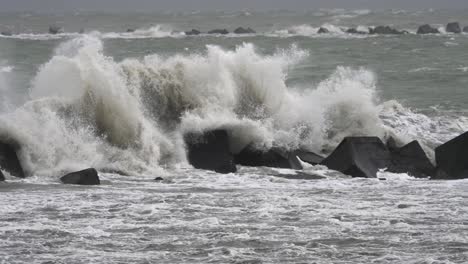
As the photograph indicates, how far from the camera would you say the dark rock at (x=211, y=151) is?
11.8 meters

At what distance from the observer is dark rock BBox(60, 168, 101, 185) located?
1056cm

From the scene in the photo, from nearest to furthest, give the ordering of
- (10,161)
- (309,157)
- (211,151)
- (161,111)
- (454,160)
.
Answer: (10,161)
(454,160)
(211,151)
(309,157)
(161,111)

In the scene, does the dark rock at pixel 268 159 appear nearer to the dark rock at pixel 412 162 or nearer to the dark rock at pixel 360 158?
the dark rock at pixel 360 158

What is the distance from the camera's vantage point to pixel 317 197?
9.94 metres

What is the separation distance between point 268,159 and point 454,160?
2508 millimetres

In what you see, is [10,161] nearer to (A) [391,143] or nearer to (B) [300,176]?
(B) [300,176]

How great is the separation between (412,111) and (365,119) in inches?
128

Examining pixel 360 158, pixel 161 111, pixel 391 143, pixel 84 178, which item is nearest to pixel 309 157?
pixel 360 158

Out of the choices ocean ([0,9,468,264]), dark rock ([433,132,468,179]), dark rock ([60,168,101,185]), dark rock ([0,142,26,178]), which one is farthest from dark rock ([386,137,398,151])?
dark rock ([0,142,26,178])

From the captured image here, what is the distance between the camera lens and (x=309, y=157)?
12.6m

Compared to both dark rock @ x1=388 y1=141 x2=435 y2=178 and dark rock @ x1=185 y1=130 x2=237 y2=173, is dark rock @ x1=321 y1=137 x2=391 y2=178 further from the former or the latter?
dark rock @ x1=185 y1=130 x2=237 y2=173

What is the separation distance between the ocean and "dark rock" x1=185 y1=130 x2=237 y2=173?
0.54ft

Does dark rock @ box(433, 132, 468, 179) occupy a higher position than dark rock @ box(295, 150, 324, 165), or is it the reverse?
dark rock @ box(433, 132, 468, 179)

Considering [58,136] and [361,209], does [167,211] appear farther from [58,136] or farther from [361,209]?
[58,136]
